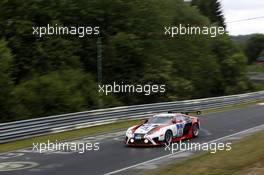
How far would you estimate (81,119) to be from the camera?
2567cm

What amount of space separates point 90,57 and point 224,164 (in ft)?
87.2

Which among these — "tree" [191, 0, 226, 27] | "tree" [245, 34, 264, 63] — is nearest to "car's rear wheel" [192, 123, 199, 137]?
"tree" [191, 0, 226, 27]

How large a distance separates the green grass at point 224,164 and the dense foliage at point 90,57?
42.9ft

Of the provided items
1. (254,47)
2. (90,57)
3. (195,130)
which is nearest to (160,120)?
(195,130)

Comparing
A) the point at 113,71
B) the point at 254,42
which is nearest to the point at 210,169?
the point at 113,71

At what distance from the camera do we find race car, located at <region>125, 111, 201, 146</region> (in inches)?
709

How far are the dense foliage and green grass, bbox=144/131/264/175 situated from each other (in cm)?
1307

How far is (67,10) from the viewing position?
37.4 m

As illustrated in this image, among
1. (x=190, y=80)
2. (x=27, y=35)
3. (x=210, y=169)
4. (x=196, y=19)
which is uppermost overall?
(x=196, y=19)

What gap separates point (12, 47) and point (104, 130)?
1222 centimetres

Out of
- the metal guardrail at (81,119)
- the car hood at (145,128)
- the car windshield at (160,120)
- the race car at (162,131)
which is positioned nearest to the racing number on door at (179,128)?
the race car at (162,131)

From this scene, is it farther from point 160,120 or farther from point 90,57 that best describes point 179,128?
point 90,57

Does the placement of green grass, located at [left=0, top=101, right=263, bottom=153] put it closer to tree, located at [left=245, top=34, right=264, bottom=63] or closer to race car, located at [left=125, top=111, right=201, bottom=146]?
race car, located at [left=125, top=111, right=201, bottom=146]

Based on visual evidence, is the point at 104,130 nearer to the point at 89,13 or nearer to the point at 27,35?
the point at 27,35
